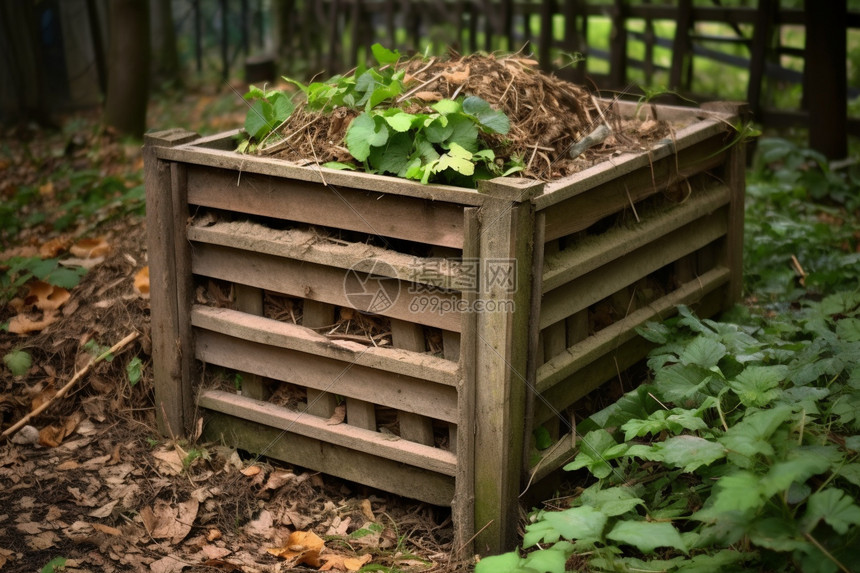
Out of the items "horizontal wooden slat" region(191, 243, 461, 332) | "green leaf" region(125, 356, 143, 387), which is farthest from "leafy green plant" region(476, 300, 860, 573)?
"green leaf" region(125, 356, 143, 387)

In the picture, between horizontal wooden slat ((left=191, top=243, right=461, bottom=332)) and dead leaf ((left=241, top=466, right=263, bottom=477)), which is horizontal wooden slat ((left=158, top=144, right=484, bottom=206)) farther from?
dead leaf ((left=241, top=466, right=263, bottom=477))

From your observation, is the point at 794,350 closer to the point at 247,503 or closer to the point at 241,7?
the point at 247,503

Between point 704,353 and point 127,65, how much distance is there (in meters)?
6.15

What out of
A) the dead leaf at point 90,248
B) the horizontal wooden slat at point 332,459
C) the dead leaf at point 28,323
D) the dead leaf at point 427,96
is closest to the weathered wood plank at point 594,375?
the horizontal wooden slat at point 332,459

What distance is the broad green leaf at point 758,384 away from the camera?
2.99m

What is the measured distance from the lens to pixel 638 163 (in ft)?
11.2

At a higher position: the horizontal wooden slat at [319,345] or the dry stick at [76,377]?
the horizontal wooden slat at [319,345]

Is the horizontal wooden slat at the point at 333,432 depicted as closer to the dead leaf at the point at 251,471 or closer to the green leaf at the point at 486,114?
the dead leaf at the point at 251,471

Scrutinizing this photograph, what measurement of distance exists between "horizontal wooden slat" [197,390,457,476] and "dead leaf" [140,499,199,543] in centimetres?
41

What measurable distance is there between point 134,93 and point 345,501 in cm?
545

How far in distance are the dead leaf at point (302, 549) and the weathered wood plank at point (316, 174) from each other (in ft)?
4.22

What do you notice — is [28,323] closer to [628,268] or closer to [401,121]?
[401,121]

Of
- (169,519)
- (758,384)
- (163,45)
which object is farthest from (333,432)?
(163,45)

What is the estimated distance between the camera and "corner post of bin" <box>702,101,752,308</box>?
4164 mm
